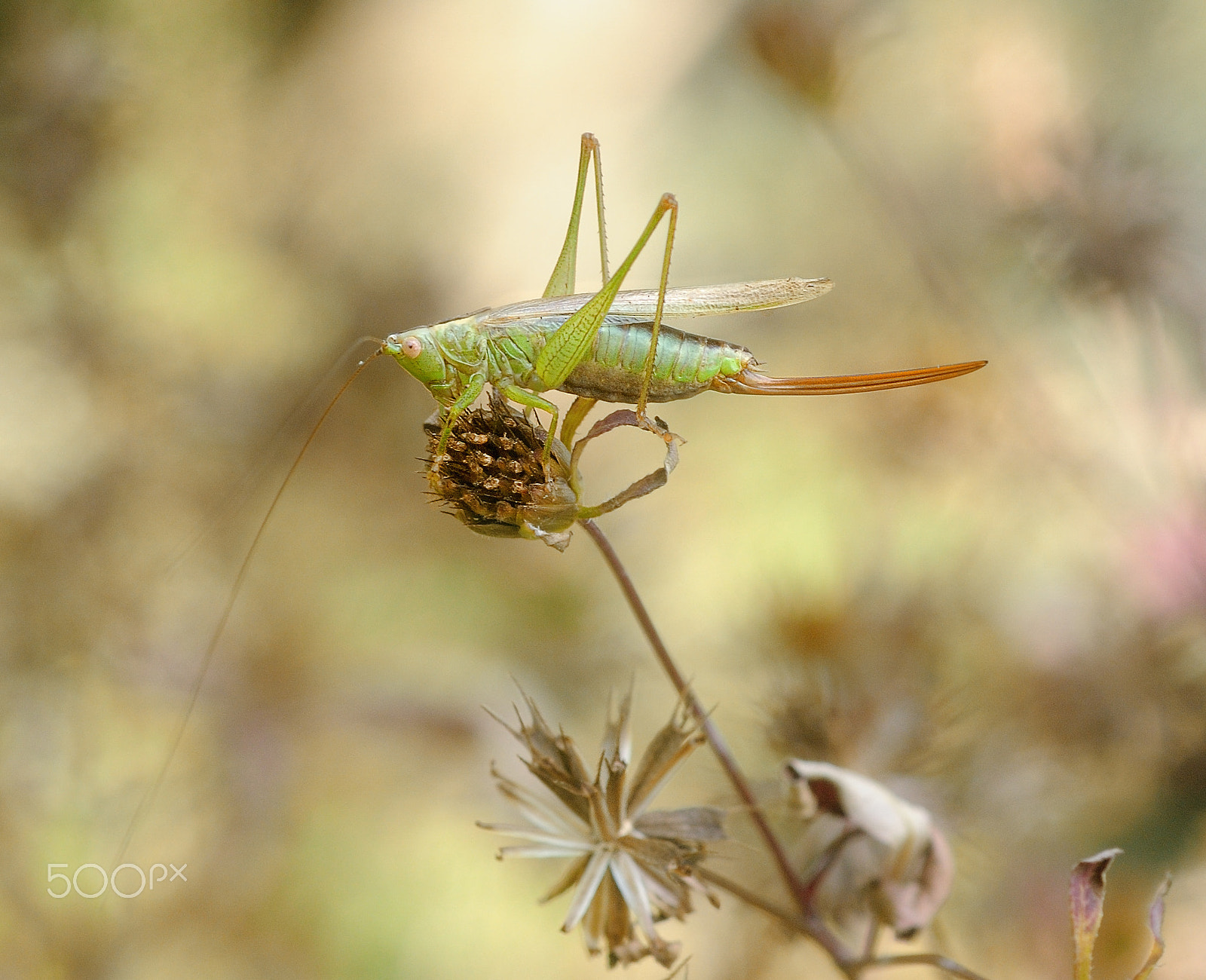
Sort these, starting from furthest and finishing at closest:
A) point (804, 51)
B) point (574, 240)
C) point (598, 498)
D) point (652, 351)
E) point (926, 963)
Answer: point (598, 498)
point (804, 51)
point (574, 240)
point (652, 351)
point (926, 963)

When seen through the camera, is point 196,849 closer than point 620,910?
No

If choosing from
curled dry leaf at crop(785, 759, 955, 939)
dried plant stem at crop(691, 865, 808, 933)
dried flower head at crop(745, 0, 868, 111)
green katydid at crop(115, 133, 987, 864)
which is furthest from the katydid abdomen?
dried flower head at crop(745, 0, 868, 111)

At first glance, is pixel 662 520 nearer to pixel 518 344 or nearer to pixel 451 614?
pixel 451 614

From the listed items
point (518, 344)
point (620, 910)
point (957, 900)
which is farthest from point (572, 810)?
point (957, 900)

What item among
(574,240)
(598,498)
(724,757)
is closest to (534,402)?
(574,240)

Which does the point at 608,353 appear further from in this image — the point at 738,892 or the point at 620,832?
the point at 738,892

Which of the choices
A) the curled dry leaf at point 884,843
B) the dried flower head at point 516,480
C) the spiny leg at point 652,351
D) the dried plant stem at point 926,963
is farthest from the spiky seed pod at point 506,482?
the dried plant stem at point 926,963
